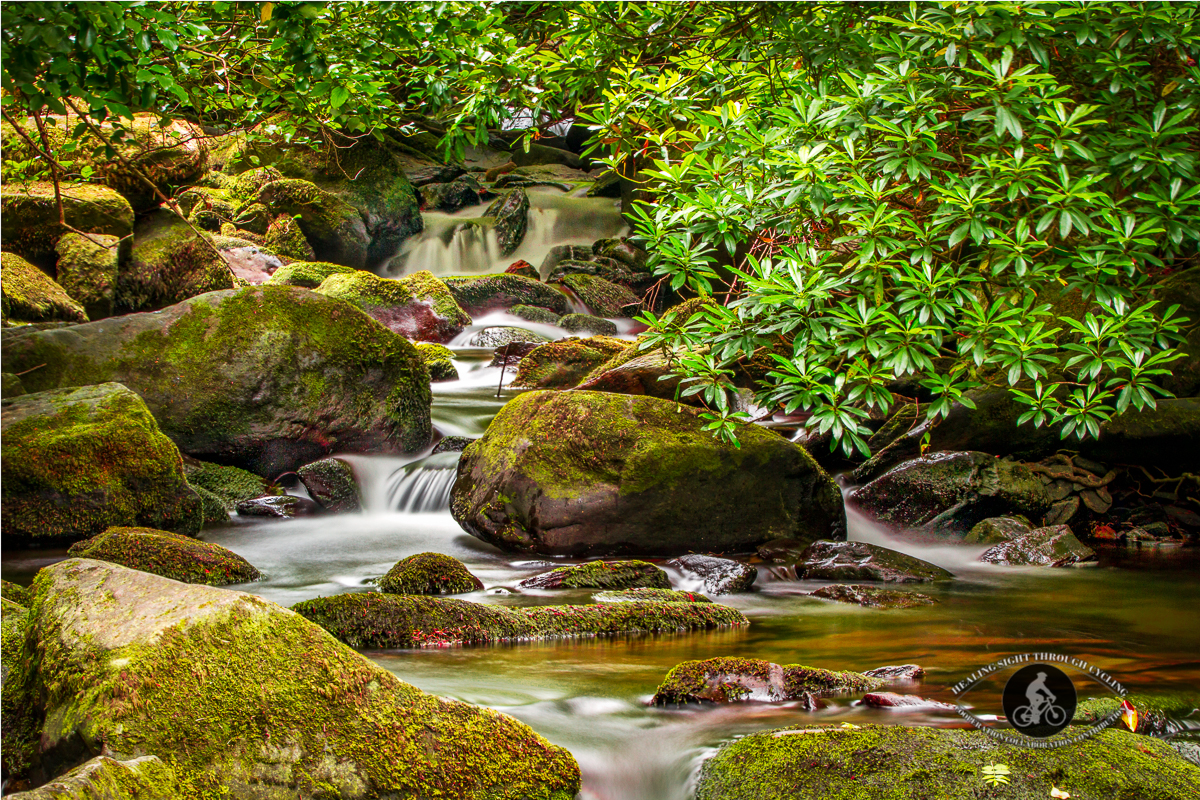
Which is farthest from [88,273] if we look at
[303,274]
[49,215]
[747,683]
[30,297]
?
[747,683]

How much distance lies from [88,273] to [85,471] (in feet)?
19.7

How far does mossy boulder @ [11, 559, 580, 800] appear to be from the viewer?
7.72 ft

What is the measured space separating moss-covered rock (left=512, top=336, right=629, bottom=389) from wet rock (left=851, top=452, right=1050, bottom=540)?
14.9ft

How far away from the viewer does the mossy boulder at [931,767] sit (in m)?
2.52

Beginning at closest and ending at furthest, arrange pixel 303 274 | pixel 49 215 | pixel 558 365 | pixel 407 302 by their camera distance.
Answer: pixel 49 215 → pixel 558 365 → pixel 407 302 → pixel 303 274

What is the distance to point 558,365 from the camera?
11.9 meters

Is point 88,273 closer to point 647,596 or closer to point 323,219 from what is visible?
point 323,219

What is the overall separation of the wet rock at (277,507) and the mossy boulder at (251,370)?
26.6 inches

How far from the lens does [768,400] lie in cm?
417

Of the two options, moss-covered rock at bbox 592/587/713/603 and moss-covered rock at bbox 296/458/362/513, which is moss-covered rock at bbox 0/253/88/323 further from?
moss-covered rock at bbox 592/587/713/603

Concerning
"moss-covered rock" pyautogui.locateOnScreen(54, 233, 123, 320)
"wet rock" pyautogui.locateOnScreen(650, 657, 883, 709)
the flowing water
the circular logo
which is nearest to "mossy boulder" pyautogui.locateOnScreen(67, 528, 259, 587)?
the flowing water

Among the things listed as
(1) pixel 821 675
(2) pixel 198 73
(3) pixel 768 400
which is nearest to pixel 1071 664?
(1) pixel 821 675

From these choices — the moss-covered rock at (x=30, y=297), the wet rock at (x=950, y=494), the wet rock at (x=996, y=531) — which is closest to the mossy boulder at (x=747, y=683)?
the wet rock at (x=996, y=531)

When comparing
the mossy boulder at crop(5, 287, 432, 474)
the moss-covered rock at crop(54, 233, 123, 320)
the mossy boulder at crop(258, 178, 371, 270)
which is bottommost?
the mossy boulder at crop(5, 287, 432, 474)
